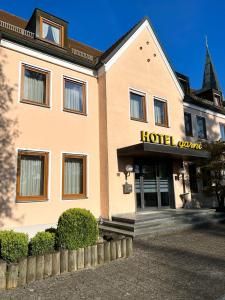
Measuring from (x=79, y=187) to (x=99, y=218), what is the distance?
5.35 ft

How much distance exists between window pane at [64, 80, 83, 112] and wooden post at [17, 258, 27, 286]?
8.03 m

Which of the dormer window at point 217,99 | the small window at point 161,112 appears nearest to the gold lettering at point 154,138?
the small window at point 161,112

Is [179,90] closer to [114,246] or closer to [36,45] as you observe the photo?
[36,45]

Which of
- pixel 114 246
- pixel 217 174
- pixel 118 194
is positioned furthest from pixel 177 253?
pixel 217 174

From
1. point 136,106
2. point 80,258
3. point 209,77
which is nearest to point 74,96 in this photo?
point 136,106

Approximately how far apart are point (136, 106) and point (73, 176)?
17.2 ft

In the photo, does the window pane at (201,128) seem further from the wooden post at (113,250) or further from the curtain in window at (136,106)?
the wooden post at (113,250)

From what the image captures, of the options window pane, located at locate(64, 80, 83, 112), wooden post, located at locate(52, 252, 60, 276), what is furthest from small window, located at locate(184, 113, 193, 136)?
wooden post, located at locate(52, 252, 60, 276)

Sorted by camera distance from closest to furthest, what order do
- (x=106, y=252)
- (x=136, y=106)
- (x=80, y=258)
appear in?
(x=80, y=258) → (x=106, y=252) → (x=136, y=106)

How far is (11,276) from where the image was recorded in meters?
5.12

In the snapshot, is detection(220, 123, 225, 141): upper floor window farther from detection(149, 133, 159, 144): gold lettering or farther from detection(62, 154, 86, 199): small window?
detection(62, 154, 86, 199): small window

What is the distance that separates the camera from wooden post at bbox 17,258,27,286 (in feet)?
17.2

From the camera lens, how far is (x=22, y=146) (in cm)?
1033

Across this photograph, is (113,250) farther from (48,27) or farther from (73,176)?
(48,27)
